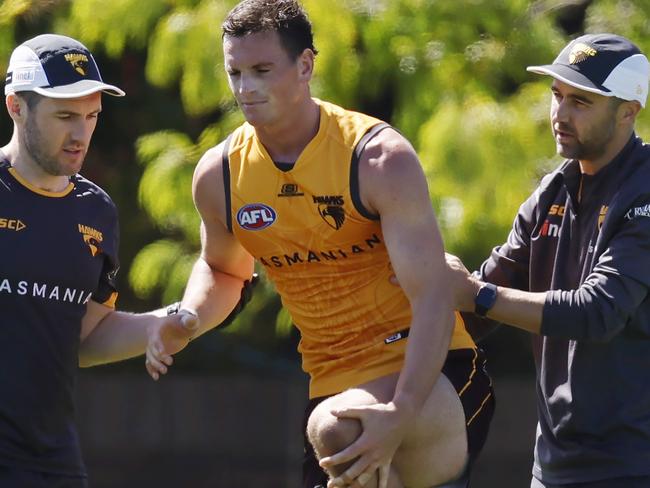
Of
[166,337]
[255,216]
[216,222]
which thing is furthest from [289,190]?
[166,337]

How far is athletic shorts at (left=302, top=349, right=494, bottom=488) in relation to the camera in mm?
4672

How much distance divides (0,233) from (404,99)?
279 cm

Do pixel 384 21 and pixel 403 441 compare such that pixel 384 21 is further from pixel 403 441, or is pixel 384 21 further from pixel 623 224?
pixel 403 441

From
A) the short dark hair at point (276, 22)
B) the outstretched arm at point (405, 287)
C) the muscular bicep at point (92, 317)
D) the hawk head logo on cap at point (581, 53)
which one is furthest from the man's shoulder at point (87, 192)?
the hawk head logo on cap at point (581, 53)

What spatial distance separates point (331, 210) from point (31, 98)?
3.74 ft

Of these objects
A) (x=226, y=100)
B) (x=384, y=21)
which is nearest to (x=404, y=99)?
(x=384, y=21)

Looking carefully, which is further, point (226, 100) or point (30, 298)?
point (226, 100)

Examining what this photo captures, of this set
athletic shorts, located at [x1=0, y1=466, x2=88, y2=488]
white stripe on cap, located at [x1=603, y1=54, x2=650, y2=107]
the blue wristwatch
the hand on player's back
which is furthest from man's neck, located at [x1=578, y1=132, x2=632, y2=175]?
athletic shorts, located at [x1=0, y1=466, x2=88, y2=488]

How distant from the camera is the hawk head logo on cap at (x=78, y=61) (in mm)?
4833

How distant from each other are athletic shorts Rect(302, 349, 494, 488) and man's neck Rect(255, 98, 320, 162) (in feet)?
2.81

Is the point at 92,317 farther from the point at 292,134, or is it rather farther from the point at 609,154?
the point at 609,154

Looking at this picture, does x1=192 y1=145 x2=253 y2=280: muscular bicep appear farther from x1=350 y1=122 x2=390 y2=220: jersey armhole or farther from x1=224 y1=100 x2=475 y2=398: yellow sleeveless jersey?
x1=350 y1=122 x2=390 y2=220: jersey armhole

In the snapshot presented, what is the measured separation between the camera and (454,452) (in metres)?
4.58

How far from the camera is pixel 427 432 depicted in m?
4.48
